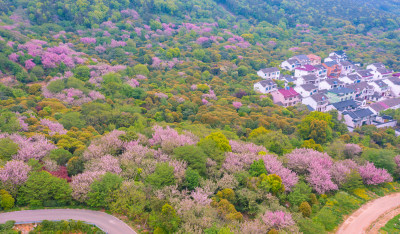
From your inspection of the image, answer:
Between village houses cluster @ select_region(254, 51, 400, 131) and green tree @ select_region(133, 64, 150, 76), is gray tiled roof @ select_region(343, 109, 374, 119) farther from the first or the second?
green tree @ select_region(133, 64, 150, 76)

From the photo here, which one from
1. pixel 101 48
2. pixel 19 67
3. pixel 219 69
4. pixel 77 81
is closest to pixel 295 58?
pixel 219 69

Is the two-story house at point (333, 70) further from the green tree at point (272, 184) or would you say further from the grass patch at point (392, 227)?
the green tree at point (272, 184)

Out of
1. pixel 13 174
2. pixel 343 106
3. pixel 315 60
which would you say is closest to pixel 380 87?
pixel 343 106

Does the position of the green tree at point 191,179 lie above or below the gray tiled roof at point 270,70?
above

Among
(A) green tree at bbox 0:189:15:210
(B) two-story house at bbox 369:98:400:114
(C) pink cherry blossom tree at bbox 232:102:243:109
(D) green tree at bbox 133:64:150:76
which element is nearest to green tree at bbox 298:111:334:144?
(C) pink cherry blossom tree at bbox 232:102:243:109

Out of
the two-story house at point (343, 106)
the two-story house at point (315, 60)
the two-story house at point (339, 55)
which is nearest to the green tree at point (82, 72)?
the two-story house at point (343, 106)

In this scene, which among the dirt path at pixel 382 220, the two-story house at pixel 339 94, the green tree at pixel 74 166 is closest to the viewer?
the dirt path at pixel 382 220

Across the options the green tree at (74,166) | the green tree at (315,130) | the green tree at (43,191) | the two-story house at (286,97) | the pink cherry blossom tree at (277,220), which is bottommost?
the two-story house at (286,97)

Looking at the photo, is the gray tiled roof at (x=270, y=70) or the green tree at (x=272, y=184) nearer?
the green tree at (x=272, y=184)
